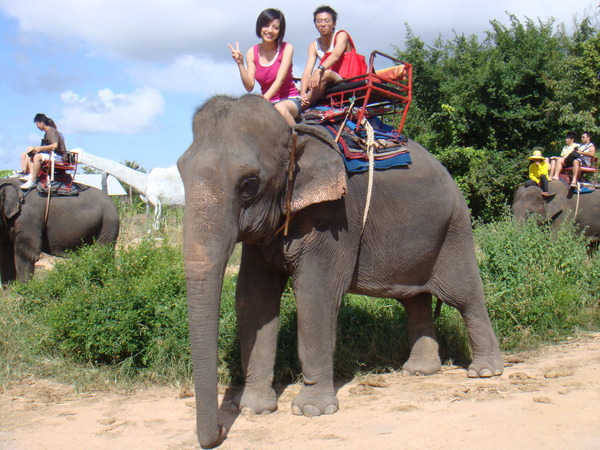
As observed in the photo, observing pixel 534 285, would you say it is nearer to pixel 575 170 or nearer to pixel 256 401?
pixel 256 401

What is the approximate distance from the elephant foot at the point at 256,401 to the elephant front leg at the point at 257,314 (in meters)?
0.07

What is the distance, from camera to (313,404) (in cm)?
484

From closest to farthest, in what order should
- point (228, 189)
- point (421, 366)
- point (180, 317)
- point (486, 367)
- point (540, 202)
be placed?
point (228, 189)
point (486, 367)
point (421, 366)
point (180, 317)
point (540, 202)

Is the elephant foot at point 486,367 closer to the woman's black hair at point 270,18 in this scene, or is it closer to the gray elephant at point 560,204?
the woman's black hair at point 270,18

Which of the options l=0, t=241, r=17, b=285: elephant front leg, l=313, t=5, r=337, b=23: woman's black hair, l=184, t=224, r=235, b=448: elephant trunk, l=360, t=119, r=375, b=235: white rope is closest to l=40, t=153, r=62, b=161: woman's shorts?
l=0, t=241, r=17, b=285: elephant front leg

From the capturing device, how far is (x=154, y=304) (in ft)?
20.3

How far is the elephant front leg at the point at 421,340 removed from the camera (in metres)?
6.01

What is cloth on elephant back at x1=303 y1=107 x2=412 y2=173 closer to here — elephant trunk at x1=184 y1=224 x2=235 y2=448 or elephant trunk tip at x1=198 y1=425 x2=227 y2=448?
elephant trunk at x1=184 y1=224 x2=235 y2=448

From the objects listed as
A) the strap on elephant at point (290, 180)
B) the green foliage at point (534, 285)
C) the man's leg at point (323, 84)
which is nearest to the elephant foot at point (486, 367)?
the green foliage at point (534, 285)

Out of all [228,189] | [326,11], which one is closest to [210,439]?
[228,189]

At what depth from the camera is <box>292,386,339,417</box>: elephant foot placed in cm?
480

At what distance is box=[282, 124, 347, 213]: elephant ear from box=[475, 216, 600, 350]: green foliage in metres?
3.06

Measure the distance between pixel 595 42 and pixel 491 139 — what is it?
4.39 m

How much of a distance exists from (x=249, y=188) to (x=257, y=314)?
1274mm
